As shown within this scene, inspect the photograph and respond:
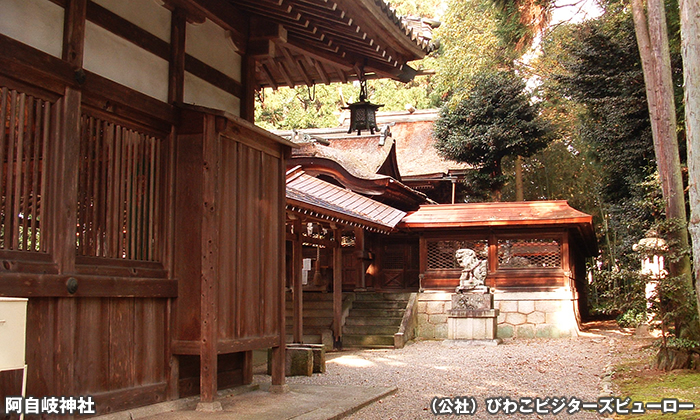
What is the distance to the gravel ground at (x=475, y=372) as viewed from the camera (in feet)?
25.9

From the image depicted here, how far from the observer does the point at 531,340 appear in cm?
1691

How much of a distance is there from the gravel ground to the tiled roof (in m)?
2.91

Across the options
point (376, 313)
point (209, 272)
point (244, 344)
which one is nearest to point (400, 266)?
point (376, 313)

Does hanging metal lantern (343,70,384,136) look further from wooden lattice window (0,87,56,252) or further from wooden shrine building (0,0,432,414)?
wooden lattice window (0,87,56,252)

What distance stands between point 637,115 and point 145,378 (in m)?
14.0

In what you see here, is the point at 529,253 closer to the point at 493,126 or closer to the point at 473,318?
the point at 473,318

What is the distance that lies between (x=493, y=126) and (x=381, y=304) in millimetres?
7779

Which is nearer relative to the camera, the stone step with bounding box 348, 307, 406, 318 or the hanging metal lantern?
the hanging metal lantern

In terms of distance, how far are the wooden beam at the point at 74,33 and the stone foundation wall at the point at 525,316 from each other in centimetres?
1418

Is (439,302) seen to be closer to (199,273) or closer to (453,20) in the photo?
(453,20)

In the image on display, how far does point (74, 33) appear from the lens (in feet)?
17.0

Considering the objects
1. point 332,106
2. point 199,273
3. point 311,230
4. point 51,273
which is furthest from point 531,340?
point 332,106

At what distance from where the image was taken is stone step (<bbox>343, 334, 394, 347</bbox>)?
52.9ft

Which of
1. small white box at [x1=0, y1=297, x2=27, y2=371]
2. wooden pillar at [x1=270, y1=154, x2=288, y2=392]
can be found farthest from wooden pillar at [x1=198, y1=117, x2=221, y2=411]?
small white box at [x1=0, y1=297, x2=27, y2=371]
